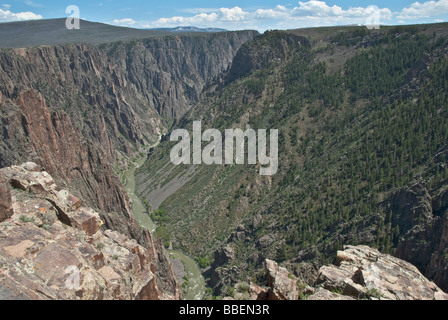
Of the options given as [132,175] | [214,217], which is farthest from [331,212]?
[132,175]

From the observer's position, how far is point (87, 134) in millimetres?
153625

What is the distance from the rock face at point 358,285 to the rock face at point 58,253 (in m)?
10.6

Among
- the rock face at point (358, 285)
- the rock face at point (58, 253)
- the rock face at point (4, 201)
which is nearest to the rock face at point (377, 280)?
the rock face at point (358, 285)

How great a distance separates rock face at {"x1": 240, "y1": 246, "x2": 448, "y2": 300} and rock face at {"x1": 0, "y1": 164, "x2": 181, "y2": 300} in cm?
1063

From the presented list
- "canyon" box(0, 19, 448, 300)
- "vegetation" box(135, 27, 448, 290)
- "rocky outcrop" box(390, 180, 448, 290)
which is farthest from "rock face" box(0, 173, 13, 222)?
"vegetation" box(135, 27, 448, 290)

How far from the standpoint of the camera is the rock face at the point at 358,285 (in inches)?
972

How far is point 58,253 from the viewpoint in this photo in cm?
2417

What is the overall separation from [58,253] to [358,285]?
20.2 metres

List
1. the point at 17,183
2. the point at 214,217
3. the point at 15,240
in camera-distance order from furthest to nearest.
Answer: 1. the point at 214,217
2. the point at 17,183
3. the point at 15,240

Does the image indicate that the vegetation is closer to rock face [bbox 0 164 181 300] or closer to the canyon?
the canyon

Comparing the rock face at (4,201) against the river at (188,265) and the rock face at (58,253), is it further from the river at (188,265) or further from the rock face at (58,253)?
the river at (188,265)

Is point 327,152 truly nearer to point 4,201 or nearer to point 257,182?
point 257,182
